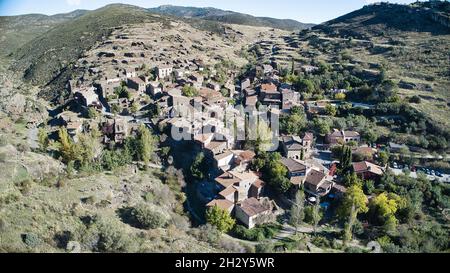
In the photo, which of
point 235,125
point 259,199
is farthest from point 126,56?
point 259,199

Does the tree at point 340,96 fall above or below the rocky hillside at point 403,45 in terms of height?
below

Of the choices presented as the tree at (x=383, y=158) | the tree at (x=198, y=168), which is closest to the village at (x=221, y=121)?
the tree at (x=383, y=158)

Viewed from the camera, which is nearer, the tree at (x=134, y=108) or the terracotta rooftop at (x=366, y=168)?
the terracotta rooftop at (x=366, y=168)

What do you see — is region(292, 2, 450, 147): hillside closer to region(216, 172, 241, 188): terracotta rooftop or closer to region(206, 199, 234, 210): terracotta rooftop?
region(216, 172, 241, 188): terracotta rooftop

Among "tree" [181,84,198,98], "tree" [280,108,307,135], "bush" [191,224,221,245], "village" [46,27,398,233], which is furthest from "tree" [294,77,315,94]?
"bush" [191,224,221,245]

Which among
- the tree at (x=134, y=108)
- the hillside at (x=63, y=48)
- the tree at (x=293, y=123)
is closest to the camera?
the tree at (x=293, y=123)

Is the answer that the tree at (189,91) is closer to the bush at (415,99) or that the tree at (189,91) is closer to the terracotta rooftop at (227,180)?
the terracotta rooftop at (227,180)
